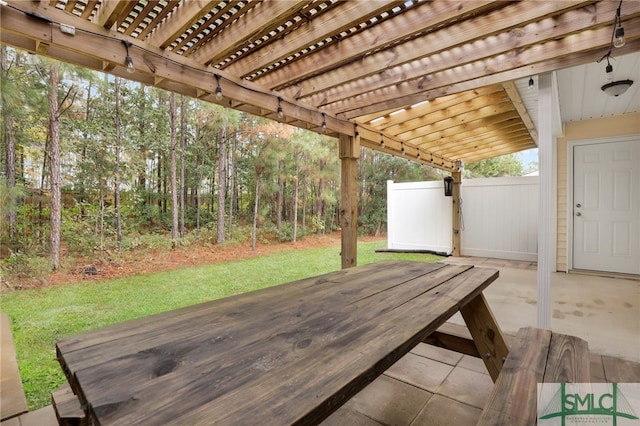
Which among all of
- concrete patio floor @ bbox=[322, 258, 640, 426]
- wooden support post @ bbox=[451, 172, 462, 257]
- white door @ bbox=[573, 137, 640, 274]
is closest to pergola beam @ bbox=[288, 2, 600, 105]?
concrete patio floor @ bbox=[322, 258, 640, 426]

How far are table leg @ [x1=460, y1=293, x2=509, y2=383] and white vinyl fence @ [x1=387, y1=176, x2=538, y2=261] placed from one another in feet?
16.0

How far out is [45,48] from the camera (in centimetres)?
163

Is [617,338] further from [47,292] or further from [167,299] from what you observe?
[47,292]

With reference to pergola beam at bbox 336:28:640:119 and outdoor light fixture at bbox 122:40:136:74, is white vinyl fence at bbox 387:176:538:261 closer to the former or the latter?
pergola beam at bbox 336:28:640:119

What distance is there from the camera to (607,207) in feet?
14.4

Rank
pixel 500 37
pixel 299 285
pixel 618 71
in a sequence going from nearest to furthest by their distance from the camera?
pixel 299 285 → pixel 500 37 → pixel 618 71

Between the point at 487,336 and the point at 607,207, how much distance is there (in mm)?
4227

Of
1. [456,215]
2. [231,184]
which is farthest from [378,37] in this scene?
[231,184]

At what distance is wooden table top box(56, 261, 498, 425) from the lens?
0.52 metres

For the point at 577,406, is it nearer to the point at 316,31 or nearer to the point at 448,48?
the point at 448,48

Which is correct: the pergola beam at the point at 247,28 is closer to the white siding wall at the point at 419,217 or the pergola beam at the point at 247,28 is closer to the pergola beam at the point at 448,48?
the pergola beam at the point at 448,48

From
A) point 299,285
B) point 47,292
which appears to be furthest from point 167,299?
point 299,285

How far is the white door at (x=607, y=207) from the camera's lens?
424 centimetres

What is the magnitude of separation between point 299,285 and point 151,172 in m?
7.53
